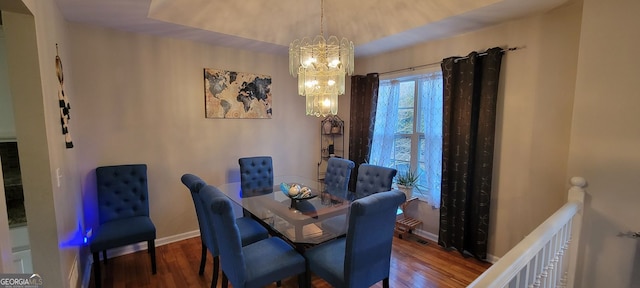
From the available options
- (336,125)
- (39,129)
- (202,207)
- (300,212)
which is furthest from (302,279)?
(336,125)

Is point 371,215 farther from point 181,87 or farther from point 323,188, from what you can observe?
point 181,87

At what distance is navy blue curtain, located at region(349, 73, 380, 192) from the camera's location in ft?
12.7

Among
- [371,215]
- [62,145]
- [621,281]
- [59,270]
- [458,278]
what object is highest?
[62,145]

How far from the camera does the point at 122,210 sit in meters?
2.78

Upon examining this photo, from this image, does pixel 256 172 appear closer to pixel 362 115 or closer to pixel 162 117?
pixel 162 117

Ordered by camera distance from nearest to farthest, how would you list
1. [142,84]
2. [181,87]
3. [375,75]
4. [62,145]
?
[62,145] → [142,84] → [181,87] → [375,75]

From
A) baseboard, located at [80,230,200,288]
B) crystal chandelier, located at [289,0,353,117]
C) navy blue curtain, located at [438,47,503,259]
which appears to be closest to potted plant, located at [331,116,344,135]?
navy blue curtain, located at [438,47,503,259]

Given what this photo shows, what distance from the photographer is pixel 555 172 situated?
2.41 m

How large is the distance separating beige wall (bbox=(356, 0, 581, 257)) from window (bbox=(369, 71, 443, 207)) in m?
0.61

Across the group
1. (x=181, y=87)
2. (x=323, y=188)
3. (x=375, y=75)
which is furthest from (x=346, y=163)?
(x=181, y=87)

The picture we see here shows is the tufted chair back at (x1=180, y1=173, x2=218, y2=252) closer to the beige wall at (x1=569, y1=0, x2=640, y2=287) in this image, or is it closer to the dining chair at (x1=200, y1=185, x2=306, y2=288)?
the dining chair at (x1=200, y1=185, x2=306, y2=288)

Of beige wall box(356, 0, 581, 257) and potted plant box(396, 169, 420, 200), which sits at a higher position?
beige wall box(356, 0, 581, 257)

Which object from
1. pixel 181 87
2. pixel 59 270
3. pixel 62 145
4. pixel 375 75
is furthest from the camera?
pixel 375 75

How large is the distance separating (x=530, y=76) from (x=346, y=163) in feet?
6.55
